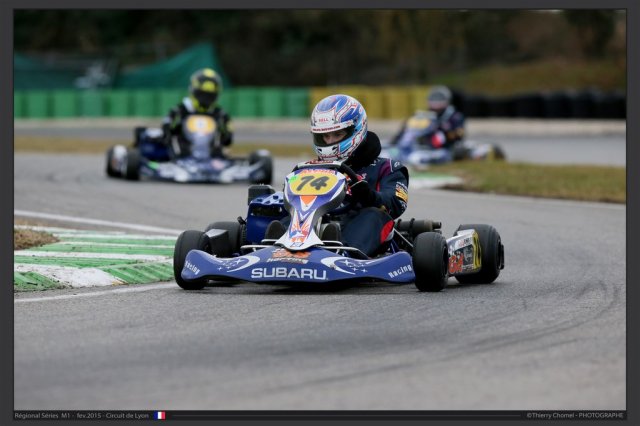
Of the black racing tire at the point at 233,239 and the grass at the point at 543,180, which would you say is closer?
the black racing tire at the point at 233,239

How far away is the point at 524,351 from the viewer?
659 centimetres

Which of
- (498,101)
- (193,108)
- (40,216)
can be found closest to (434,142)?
(193,108)

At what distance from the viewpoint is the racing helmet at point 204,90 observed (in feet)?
63.6

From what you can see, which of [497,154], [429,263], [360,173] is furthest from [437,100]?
[429,263]

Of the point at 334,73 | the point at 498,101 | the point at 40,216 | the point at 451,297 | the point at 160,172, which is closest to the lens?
the point at 451,297

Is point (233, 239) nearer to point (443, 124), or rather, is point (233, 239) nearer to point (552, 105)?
point (443, 124)

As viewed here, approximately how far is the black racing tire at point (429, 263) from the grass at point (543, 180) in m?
8.45

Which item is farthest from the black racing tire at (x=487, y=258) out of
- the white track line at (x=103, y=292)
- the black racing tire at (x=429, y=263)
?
the white track line at (x=103, y=292)

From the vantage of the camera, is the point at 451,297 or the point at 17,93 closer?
the point at 451,297

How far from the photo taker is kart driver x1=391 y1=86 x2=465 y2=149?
23.2m

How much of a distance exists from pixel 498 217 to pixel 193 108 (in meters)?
6.01

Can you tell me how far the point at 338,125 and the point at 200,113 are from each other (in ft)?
32.9

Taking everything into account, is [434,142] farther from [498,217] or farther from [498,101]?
[498,101]

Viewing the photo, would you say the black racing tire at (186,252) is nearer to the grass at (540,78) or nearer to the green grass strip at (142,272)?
the green grass strip at (142,272)
